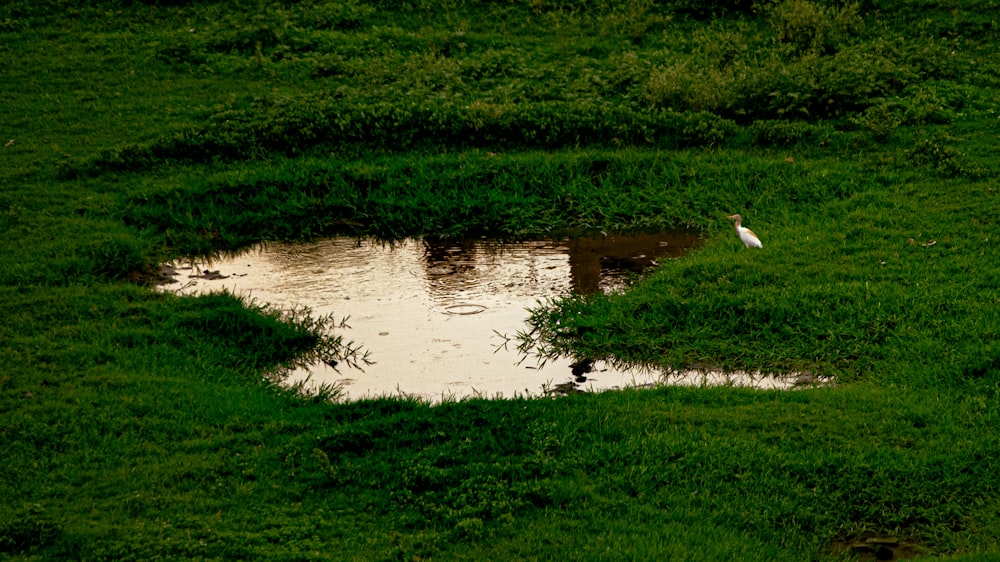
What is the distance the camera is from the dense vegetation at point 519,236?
5.16 metres

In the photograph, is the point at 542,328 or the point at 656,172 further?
the point at 656,172

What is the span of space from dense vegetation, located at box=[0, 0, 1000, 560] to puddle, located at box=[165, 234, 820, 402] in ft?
0.82

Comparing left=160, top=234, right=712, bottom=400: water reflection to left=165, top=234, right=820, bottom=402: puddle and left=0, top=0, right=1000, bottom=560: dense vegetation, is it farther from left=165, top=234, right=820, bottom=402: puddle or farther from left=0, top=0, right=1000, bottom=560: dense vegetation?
left=0, top=0, right=1000, bottom=560: dense vegetation

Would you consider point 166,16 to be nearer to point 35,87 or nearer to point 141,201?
point 35,87

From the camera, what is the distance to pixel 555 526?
504 centimetres

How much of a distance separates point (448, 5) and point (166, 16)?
164 inches

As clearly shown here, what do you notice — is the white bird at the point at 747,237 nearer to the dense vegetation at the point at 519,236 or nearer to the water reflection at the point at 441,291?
the dense vegetation at the point at 519,236

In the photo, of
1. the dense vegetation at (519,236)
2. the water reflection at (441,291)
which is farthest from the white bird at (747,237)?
the water reflection at (441,291)

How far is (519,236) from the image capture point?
30.3 ft

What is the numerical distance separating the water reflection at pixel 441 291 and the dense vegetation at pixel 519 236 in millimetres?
259

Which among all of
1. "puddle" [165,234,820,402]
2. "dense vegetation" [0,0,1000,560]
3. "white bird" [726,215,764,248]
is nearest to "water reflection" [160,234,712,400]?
"puddle" [165,234,820,402]

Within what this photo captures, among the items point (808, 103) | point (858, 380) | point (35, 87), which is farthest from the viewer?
point (35, 87)

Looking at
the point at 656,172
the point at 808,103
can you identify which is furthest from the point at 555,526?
the point at 808,103

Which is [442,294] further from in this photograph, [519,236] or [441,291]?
[519,236]
